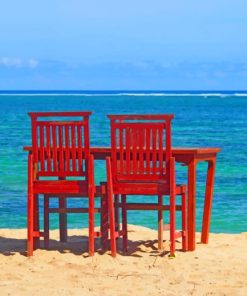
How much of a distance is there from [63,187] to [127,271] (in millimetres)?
1210

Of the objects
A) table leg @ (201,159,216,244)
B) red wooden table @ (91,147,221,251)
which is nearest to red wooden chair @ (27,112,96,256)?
red wooden table @ (91,147,221,251)

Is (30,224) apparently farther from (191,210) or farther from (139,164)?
(191,210)

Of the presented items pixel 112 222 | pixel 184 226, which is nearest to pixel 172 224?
pixel 184 226

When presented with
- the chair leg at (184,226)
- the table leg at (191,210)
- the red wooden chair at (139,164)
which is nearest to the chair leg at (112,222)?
the red wooden chair at (139,164)

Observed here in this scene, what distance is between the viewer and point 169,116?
8.99 meters

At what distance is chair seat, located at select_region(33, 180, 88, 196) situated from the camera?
30.5 feet

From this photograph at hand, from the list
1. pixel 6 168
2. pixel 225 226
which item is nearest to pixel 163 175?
pixel 225 226

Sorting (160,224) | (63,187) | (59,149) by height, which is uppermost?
(59,149)

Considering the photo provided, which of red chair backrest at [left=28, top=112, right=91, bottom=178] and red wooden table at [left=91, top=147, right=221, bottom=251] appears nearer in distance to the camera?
red chair backrest at [left=28, top=112, right=91, bottom=178]

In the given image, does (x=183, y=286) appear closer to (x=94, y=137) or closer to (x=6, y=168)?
(x=6, y=168)

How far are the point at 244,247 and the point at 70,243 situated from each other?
73.8 inches

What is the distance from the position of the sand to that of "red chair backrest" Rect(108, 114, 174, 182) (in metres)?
0.82

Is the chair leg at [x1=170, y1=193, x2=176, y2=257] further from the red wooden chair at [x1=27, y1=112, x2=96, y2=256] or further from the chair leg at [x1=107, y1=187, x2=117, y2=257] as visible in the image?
the red wooden chair at [x1=27, y1=112, x2=96, y2=256]

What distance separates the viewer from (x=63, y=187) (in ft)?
30.6
